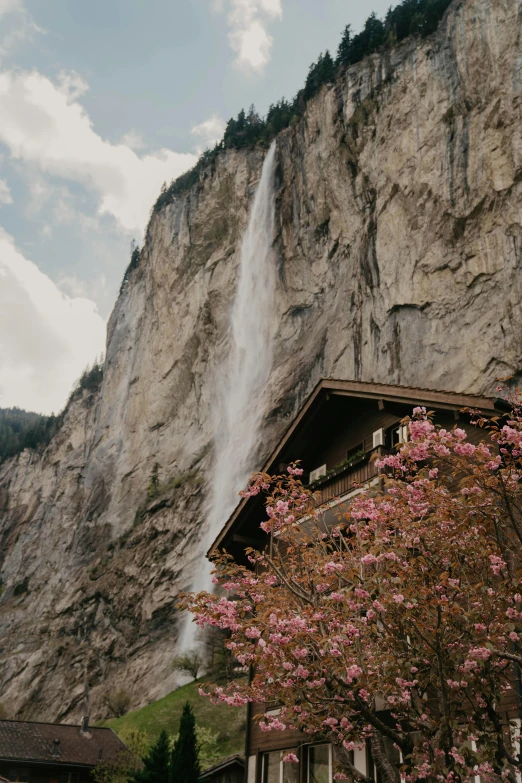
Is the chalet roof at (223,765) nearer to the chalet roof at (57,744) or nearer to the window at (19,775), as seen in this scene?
the chalet roof at (57,744)

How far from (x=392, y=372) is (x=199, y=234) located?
41.8m

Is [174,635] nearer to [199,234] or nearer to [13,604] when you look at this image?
[13,604]

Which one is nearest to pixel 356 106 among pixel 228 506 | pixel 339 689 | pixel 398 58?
pixel 398 58

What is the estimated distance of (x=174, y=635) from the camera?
56250 millimetres

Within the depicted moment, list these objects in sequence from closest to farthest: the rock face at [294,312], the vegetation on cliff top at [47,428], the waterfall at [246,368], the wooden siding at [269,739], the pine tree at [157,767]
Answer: the wooden siding at [269,739], the pine tree at [157,767], the rock face at [294,312], the waterfall at [246,368], the vegetation on cliff top at [47,428]

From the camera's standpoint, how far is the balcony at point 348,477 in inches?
728

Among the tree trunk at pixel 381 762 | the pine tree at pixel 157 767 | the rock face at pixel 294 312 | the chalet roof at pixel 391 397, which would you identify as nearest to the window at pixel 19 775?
the rock face at pixel 294 312

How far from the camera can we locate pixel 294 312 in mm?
66875

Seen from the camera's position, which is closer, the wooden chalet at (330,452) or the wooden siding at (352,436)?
the wooden chalet at (330,452)

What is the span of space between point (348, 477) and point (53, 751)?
27.8 metres

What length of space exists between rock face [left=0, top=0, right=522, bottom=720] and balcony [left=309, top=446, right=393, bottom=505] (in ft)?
78.7

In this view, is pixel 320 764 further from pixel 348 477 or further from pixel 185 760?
pixel 185 760

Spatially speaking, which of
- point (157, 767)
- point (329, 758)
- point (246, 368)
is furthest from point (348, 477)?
point (246, 368)

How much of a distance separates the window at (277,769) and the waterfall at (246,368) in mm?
38016
